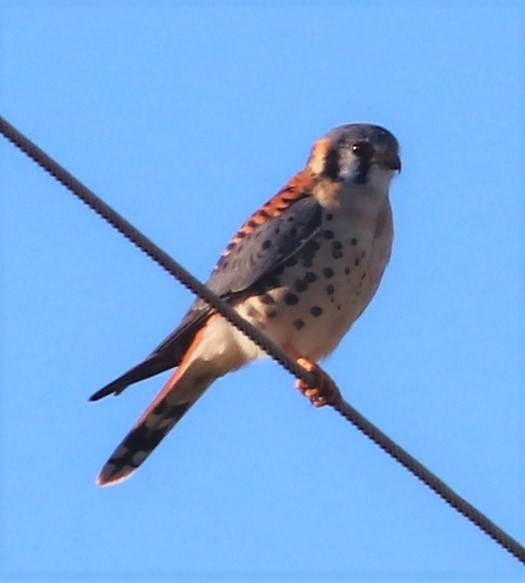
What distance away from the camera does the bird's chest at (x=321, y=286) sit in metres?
5.63

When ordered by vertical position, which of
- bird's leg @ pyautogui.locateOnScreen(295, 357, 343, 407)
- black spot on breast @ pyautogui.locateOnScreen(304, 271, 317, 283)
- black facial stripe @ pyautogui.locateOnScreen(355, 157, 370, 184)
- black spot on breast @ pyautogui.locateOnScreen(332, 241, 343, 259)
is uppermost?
black facial stripe @ pyautogui.locateOnScreen(355, 157, 370, 184)

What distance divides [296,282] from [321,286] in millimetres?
90

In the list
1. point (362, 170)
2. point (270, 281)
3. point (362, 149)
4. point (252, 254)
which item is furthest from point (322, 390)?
point (362, 149)

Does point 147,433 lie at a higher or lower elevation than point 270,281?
lower

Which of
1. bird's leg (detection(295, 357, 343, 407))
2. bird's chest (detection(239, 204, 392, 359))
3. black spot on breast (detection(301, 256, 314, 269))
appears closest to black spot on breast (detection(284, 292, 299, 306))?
bird's chest (detection(239, 204, 392, 359))

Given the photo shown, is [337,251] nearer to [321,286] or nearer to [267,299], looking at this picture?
[321,286]

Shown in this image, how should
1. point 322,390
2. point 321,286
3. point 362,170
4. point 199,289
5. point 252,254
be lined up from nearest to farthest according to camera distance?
point 199,289 → point 322,390 → point 321,286 → point 252,254 → point 362,170

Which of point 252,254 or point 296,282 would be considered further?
point 252,254

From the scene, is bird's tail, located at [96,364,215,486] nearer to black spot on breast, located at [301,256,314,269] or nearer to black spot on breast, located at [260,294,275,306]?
black spot on breast, located at [260,294,275,306]

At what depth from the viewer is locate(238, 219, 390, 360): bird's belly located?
563cm

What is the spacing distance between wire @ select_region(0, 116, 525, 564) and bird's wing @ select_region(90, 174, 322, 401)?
1.58 meters

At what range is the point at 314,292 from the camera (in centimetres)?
563

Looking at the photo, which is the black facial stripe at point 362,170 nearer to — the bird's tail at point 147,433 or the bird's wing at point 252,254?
the bird's wing at point 252,254

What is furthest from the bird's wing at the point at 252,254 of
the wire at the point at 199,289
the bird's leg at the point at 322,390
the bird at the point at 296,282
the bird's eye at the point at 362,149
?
the wire at the point at 199,289
